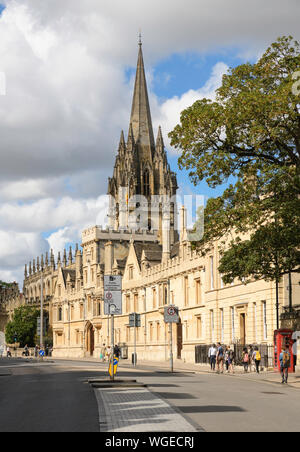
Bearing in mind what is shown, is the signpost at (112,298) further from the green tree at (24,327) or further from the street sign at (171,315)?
the green tree at (24,327)

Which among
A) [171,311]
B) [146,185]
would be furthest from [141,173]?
[171,311]

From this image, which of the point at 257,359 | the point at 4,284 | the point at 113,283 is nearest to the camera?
the point at 113,283

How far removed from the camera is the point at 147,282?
7369 cm

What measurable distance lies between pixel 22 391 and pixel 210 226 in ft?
31.6

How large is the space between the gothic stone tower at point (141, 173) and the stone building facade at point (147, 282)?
187 mm

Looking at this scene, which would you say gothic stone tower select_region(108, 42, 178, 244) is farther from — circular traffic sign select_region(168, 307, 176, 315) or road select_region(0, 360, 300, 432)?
road select_region(0, 360, 300, 432)

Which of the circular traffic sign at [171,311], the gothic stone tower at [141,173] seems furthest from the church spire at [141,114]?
the circular traffic sign at [171,311]

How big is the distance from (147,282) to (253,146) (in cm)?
4741

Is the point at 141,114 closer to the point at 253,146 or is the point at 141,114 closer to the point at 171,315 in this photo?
the point at 171,315

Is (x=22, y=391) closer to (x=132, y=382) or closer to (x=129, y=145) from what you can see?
(x=132, y=382)

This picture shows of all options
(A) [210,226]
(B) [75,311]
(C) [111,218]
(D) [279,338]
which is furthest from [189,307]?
(C) [111,218]

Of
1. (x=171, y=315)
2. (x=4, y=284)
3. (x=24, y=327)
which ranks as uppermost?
(x=4, y=284)

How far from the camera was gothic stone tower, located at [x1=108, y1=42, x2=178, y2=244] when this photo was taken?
128 metres

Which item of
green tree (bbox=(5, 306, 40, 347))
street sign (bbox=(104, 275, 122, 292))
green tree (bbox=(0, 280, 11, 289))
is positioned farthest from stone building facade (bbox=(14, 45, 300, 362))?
green tree (bbox=(0, 280, 11, 289))
